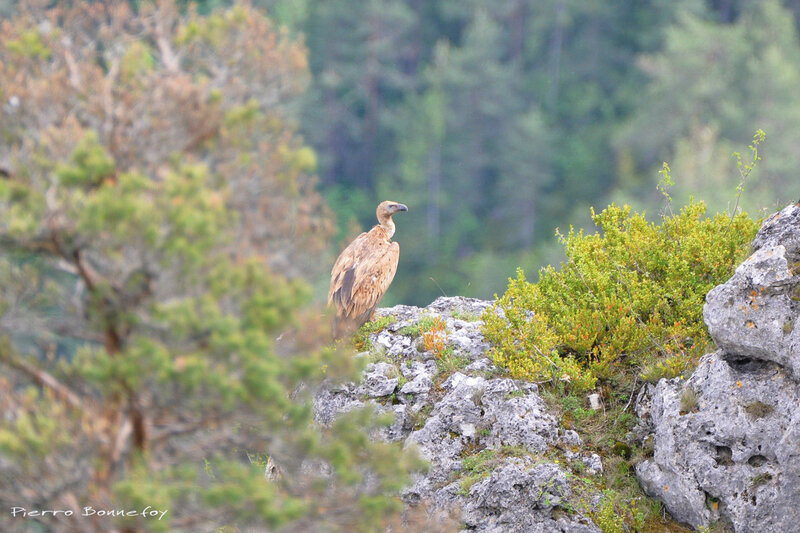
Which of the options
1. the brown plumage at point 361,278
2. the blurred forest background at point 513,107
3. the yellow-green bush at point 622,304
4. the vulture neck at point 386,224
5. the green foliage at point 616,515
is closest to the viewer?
the green foliage at point 616,515

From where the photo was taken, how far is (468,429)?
25.2ft

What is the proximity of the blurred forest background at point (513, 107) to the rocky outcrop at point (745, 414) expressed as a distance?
37.6 m

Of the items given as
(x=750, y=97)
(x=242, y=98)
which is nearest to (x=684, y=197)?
(x=750, y=97)

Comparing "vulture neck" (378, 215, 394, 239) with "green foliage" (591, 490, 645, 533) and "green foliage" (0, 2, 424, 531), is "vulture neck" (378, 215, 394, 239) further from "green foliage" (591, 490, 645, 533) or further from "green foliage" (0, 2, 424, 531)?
"green foliage" (0, 2, 424, 531)

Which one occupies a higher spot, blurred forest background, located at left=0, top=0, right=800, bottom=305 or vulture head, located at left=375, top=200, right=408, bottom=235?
blurred forest background, located at left=0, top=0, right=800, bottom=305

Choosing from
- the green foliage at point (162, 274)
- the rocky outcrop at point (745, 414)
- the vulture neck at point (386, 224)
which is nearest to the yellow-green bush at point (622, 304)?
the rocky outcrop at point (745, 414)

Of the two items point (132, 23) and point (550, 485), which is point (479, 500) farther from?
point (132, 23)

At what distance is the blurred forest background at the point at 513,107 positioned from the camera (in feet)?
164

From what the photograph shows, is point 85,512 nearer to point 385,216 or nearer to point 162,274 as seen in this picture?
point 162,274

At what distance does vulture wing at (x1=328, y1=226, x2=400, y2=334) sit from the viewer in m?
9.05

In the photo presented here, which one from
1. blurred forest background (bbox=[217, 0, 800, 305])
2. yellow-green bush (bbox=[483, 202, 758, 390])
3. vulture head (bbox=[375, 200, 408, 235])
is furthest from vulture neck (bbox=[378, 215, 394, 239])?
blurred forest background (bbox=[217, 0, 800, 305])

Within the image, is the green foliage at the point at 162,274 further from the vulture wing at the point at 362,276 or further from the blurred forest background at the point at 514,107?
the blurred forest background at the point at 514,107

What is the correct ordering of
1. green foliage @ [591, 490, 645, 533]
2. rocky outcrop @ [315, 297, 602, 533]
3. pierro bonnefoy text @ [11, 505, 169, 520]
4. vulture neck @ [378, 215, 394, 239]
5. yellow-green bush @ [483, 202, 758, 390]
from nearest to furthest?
1. pierro bonnefoy text @ [11, 505, 169, 520]
2. green foliage @ [591, 490, 645, 533]
3. rocky outcrop @ [315, 297, 602, 533]
4. yellow-green bush @ [483, 202, 758, 390]
5. vulture neck @ [378, 215, 394, 239]

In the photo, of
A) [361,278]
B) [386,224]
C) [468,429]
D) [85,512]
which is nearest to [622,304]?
[468,429]
